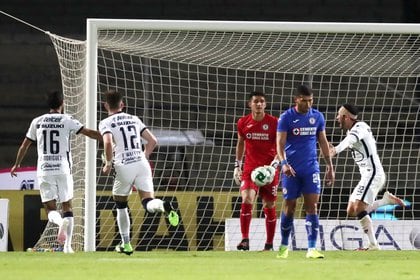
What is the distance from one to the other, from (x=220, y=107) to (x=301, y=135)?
262 inches

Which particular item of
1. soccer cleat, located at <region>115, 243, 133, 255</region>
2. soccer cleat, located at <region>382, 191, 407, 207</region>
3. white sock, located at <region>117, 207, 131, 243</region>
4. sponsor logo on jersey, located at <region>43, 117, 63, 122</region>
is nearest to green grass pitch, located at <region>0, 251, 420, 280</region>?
Answer: soccer cleat, located at <region>115, 243, 133, 255</region>

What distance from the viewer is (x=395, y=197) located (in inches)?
620

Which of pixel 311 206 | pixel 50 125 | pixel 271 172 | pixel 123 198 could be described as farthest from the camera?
pixel 271 172

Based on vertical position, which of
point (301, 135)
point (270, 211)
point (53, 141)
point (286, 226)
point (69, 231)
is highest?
point (301, 135)

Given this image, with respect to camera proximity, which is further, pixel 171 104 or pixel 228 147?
pixel 171 104

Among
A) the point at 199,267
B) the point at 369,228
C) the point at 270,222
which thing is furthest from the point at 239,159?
the point at 199,267

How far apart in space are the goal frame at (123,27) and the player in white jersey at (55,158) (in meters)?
0.49

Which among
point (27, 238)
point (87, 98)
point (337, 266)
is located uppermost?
point (87, 98)

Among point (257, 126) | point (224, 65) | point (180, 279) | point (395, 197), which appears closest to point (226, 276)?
point (180, 279)

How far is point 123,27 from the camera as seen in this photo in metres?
14.8

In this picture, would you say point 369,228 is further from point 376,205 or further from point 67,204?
point 67,204

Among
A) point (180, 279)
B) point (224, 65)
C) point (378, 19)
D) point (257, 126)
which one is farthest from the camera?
point (378, 19)

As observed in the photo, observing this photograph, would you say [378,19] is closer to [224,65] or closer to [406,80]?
[406,80]

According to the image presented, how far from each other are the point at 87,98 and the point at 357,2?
9310 mm
